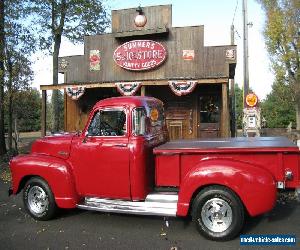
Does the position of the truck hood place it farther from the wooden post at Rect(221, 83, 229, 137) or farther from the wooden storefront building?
the wooden post at Rect(221, 83, 229, 137)

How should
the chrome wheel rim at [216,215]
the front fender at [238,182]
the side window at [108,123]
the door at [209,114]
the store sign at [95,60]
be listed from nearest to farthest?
the front fender at [238,182] → the chrome wheel rim at [216,215] → the side window at [108,123] → the door at [209,114] → the store sign at [95,60]

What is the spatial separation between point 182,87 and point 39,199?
25.5ft

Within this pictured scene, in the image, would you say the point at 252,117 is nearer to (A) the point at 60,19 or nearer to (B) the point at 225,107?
(B) the point at 225,107

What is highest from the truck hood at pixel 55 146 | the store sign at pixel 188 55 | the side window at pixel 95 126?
the store sign at pixel 188 55

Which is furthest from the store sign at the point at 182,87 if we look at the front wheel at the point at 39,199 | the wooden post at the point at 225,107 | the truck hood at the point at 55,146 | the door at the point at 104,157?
the front wheel at the point at 39,199

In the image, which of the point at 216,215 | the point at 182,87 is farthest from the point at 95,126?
the point at 182,87

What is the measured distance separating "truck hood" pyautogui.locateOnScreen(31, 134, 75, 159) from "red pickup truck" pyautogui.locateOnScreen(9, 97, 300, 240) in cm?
2

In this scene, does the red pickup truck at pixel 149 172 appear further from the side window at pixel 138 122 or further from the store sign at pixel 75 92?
the store sign at pixel 75 92

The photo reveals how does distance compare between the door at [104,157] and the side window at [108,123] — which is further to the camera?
the side window at [108,123]

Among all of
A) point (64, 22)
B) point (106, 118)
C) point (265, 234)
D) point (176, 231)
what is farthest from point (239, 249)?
point (64, 22)

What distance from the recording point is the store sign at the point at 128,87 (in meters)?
14.8

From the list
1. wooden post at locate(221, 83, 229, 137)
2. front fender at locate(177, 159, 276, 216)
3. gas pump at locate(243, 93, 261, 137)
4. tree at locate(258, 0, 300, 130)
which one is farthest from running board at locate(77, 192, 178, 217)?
tree at locate(258, 0, 300, 130)

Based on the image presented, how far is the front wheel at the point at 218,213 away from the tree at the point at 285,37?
103ft

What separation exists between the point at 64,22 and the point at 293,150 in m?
21.4
